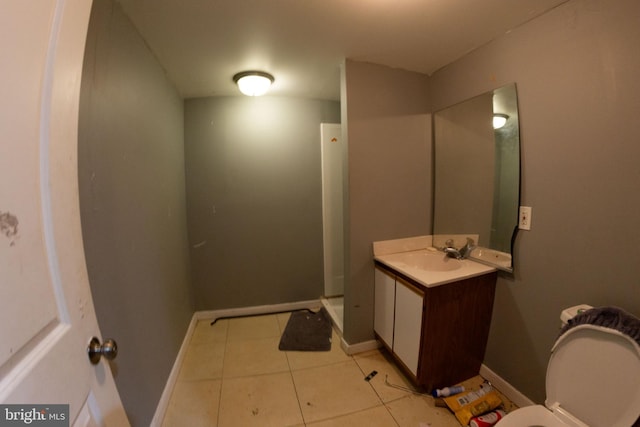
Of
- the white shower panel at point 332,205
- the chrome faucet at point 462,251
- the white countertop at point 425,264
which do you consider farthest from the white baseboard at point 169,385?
the chrome faucet at point 462,251

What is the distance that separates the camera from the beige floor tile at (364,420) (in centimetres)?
141

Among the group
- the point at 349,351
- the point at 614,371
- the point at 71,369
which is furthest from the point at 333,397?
the point at 71,369

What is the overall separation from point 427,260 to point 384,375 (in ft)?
2.94

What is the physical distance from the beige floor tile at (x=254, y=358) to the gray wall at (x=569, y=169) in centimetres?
Answer: 156

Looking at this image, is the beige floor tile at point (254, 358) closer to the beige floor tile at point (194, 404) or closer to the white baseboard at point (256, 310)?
the beige floor tile at point (194, 404)

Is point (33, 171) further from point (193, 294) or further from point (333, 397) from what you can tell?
point (193, 294)

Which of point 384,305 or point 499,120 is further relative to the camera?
point 384,305

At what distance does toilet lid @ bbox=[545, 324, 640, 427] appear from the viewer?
90cm

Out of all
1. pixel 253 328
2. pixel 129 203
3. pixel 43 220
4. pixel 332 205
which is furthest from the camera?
pixel 332 205

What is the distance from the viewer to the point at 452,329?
1.54 m

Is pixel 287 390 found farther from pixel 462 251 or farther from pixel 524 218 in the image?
pixel 524 218

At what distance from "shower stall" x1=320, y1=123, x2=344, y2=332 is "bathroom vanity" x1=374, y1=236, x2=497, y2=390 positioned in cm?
96

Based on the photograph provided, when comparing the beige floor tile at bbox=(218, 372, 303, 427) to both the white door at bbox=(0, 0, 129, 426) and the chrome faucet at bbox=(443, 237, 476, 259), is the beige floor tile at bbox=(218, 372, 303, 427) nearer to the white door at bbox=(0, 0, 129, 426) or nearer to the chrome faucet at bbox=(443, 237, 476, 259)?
the white door at bbox=(0, 0, 129, 426)

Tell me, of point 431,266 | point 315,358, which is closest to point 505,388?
point 431,266
